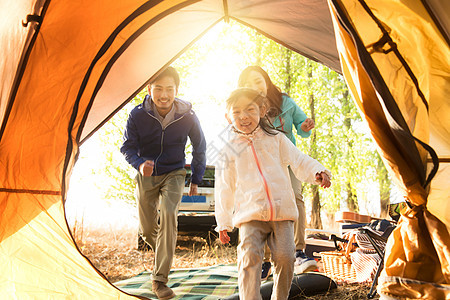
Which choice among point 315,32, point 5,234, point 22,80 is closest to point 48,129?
point 22,80

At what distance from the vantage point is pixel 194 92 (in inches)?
396

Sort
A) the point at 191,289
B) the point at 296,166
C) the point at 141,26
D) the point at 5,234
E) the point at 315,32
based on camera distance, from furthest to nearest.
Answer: the point at 191,289 → the point at 315,32 → the point at 141,26 → the point at 296,166 → the point at 5,234

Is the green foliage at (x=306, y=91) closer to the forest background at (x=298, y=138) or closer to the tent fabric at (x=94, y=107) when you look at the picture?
the forest background at (x=298, y=138)

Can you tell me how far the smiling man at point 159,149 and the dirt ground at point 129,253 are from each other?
277 cm

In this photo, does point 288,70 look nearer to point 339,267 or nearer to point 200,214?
point 200,214

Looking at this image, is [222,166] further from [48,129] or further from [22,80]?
[22,80]

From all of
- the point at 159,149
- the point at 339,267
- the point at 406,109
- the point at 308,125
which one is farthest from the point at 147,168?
the point at 339,267

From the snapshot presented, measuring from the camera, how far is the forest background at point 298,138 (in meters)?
9.42

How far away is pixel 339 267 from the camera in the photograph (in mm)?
4355

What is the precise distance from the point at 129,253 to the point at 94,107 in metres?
5.53

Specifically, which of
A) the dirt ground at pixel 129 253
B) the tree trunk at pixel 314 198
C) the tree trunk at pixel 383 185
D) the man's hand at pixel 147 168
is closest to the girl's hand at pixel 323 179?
the man's hand at pixel 147 168

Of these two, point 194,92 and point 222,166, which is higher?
point 194,92

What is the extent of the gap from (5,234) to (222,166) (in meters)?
1.34

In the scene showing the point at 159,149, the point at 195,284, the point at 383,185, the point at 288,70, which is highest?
the point at 288,70
